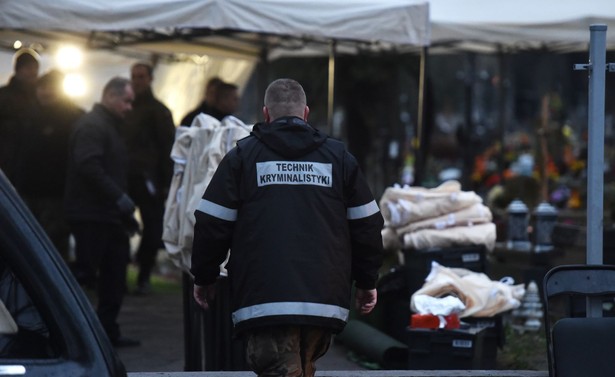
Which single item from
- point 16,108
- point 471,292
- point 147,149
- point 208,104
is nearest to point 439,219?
point 471,292

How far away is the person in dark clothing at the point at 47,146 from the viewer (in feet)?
31.6

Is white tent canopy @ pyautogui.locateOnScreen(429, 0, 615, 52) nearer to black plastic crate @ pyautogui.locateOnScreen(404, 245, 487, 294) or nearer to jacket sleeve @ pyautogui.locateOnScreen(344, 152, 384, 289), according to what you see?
black plastic crate @ pyautogui.locateOnScreen(404, 245, 487, 294)

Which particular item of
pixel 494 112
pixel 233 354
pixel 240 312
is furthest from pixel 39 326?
pixel 494 112

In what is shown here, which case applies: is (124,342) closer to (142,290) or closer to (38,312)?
(142,290)

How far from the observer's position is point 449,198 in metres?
8.00

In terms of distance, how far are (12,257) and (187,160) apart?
423 centimetres

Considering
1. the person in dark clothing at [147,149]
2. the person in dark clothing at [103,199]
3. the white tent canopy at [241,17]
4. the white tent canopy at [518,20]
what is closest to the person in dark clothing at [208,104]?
the person in dark clothing at [147,149]

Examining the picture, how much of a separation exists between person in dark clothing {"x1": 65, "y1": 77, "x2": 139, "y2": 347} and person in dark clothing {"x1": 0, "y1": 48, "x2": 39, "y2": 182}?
4.21 ft

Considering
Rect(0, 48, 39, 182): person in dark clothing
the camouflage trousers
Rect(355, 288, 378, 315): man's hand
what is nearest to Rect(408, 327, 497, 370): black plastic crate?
Rect(355, 288, 378, 315): man's hand

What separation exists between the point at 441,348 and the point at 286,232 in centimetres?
282

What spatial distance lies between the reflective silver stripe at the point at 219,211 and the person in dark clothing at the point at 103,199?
349 cm

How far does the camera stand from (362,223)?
470cm

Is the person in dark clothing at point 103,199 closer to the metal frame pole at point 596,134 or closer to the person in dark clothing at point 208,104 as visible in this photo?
the person in dark clothing at point 208,104

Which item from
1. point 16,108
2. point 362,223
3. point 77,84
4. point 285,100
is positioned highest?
point 77,84
